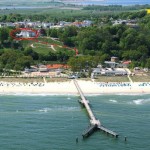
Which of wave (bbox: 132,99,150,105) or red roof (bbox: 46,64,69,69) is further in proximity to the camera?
red roof (bbox: 46,64,69,69)

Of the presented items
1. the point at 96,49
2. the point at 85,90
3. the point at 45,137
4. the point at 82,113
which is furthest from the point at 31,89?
the point at 96,49

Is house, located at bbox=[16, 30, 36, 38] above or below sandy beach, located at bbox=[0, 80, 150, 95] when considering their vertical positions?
above

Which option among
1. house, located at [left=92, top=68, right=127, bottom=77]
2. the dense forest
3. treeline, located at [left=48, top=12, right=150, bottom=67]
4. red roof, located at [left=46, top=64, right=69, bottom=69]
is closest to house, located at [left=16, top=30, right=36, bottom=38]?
the dense forest

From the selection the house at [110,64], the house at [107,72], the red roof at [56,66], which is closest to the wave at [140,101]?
the house at [107,72]

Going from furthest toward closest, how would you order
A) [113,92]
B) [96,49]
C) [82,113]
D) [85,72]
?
[96,49] → [85,72] → [113,92] → [82,113]

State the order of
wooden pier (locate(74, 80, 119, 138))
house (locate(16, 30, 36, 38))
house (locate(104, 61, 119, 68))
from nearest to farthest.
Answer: wooden pier (locate(74, 80, 119, 138))
house (locate(104, 61, 119, 68))
house (locate(16, 30, 36, 38))

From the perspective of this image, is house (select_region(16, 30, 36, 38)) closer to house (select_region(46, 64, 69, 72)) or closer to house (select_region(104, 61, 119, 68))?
house (select_region(46, 64, 69, 72))

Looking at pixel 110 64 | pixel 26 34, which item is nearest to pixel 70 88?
pixel 110 64

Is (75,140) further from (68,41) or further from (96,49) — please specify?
(68,41)
